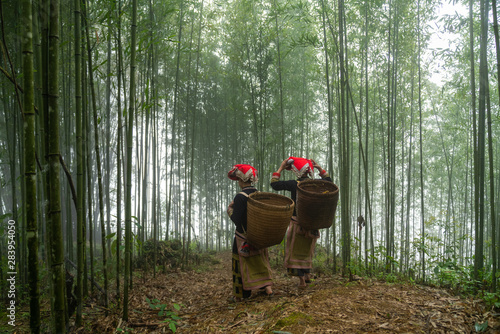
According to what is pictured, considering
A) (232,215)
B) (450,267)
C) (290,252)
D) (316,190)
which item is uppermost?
(316,190)

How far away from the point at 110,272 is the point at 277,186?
288 centimetres

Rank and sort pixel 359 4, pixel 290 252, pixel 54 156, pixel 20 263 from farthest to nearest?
pixel 359 4 → pixel 290 252 → pixel 20 263 → pixel 54 156

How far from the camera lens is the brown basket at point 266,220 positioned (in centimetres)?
266

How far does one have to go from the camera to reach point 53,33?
49.1 inches

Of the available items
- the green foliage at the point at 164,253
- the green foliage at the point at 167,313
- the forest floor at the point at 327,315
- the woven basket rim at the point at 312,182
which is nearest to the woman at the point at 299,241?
the woven basket rim at the point at 312,182

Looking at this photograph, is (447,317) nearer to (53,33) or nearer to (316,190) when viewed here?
(316,190)

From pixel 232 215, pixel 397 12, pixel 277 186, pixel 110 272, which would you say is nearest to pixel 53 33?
pixel 232 215

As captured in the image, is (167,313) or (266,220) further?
(266,220)

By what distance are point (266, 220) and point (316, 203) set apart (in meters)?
0.60

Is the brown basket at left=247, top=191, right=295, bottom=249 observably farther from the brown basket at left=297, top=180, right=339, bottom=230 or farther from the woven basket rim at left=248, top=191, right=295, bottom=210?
the brown basket at left=297, top=180, right=339, bottom=230

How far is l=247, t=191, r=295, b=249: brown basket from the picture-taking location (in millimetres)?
2660

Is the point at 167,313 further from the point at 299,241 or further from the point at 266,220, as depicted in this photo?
the point at 299,241

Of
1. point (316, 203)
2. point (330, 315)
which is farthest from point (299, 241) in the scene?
point (330, 315)

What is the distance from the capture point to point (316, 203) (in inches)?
117
